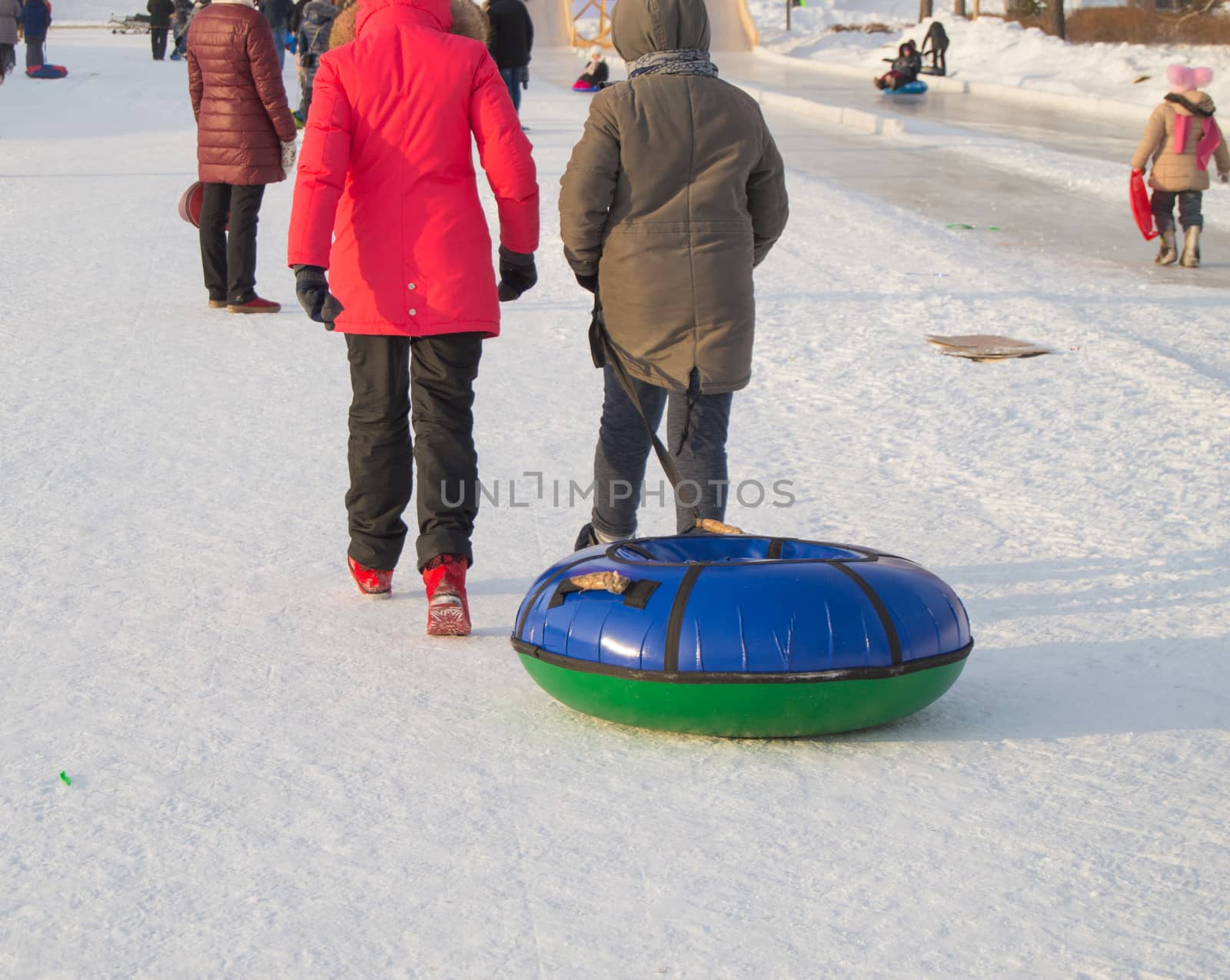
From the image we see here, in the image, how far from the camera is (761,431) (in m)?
6.45

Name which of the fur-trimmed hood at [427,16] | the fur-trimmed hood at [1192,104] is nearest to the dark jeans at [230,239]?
the fur-trimmed hood at [427,16]

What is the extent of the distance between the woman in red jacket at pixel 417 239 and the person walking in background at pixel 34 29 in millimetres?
22315

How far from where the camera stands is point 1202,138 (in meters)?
10.7

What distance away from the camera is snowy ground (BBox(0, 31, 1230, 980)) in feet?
8.98

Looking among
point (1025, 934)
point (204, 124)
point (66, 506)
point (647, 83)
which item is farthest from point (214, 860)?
point (204, 124)

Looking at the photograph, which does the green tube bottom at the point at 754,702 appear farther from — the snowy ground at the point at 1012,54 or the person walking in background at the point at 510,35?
the snowy ground at the point at 1012,54

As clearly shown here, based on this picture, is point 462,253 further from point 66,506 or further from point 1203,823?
point 1203,823

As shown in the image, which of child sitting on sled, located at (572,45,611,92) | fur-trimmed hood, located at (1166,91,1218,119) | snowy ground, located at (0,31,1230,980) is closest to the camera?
snowy ground, located at (0,31,1230,980)

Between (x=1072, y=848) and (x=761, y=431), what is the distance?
11.6 feet

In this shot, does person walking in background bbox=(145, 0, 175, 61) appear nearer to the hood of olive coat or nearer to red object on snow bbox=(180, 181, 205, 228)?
red object on snow bbox=(180, 181, 205, 228)

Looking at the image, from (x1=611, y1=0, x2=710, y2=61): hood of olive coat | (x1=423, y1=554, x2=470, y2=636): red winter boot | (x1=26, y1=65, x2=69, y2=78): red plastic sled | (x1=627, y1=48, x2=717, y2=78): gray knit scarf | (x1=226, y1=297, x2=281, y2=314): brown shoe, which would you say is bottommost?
(x1=226, y1=297, x2=281, y2=314): brown shoe

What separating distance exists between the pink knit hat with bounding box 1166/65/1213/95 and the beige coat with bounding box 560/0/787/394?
740 centimetres

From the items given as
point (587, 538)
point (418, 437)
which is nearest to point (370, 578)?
point (418, 437)

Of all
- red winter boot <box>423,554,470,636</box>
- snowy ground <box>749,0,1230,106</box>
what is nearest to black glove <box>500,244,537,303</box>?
red winter boot <box>423,554,470,636</box>
